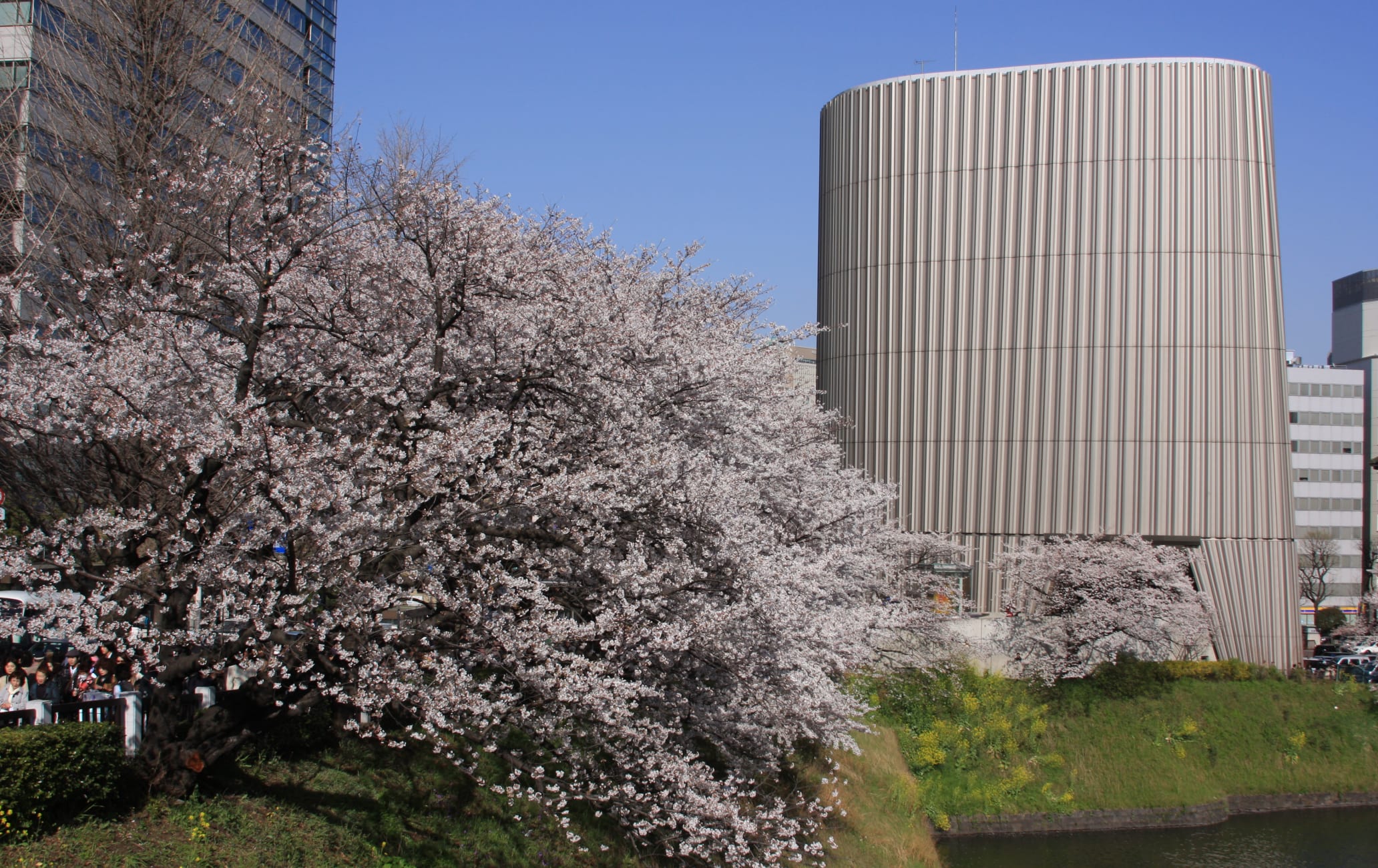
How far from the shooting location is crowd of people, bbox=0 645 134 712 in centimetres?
1097

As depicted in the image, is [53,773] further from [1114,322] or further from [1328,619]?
[1328,619]

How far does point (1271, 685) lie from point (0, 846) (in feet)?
116

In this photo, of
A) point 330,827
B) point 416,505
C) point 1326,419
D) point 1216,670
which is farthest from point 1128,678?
point 1326,419

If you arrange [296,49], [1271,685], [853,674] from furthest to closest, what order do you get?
[1271,685]
[296,49]
[853,674]

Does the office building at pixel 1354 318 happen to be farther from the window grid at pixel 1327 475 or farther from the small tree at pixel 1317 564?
the small tree at pixel 1317 564

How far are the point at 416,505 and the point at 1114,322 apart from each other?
31.7 metres

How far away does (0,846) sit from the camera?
8977 millimetres

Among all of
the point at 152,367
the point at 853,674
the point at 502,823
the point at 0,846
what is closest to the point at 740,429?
the point at 502,823

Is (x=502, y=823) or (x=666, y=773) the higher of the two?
(x=666, y=773)

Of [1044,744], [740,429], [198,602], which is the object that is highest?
[740,429]

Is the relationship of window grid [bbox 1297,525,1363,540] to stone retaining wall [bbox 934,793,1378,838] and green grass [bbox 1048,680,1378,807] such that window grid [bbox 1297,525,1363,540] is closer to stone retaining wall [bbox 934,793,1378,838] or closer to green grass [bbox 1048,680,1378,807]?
green grass [bbox 1048,680,1378,807]

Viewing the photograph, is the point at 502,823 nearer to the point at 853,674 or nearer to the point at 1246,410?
the point at 853,674

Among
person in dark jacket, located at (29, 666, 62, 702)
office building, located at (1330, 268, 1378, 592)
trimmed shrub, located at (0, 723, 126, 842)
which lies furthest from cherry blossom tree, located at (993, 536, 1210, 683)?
office building, located at (1330, 268, 1378, 592)

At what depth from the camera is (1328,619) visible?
60.8m
